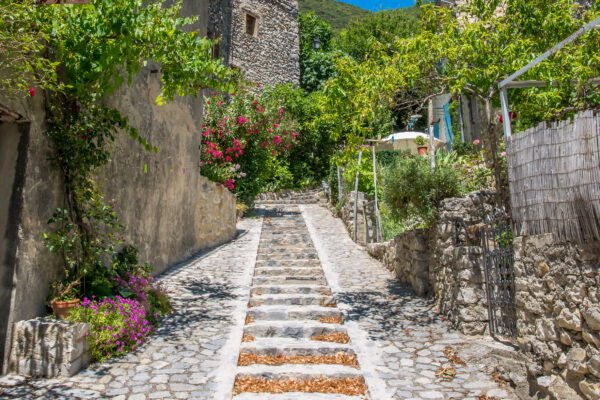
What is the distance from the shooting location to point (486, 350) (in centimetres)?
441

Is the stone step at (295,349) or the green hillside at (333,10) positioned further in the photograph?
the green hillside at (333,10)

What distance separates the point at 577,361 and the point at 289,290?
4.10 metres

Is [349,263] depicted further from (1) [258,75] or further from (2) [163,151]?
(1) [258,75]

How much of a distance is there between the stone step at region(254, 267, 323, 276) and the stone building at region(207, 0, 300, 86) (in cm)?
1332

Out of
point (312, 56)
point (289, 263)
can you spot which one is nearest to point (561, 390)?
point (289, 263)

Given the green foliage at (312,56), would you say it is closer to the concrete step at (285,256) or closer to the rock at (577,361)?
the concrete step at (285,256)

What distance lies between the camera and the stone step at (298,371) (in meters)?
4.04

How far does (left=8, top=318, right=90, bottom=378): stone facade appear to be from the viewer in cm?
378

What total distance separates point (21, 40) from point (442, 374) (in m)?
4.74

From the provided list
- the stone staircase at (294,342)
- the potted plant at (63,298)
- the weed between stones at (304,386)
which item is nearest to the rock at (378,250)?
the stone staircase at (294,342)

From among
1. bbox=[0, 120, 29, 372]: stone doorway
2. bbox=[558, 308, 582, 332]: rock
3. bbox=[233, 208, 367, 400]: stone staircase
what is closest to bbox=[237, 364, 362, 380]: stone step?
bbox=[233, 208, 367, 400]: stone staircase

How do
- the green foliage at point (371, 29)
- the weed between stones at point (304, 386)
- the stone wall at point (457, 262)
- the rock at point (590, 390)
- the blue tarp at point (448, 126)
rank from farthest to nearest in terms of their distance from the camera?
the green foliage at point (371, 29), the blue tarp at point (448, 126), the stone wall at point (457, 262), the weed between stones at point (304, 386), the rock at point (590, 390)

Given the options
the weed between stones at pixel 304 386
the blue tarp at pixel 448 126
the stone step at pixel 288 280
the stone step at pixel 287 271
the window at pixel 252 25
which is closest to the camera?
the weed between stones at pixel 304 386

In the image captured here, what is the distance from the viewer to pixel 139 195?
6535 millimetres
